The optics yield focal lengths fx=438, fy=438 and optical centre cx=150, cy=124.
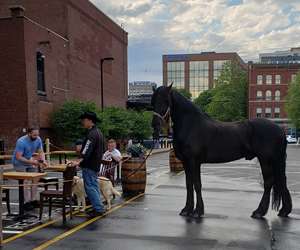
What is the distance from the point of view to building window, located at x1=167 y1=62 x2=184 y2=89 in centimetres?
14888

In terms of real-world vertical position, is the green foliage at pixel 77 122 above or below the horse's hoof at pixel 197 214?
above

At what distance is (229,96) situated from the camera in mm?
90938

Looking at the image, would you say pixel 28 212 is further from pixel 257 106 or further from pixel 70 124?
pixel 257 106

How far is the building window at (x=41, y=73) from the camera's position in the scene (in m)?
31.6

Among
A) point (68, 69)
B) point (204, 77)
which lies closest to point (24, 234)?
point (68, 69)

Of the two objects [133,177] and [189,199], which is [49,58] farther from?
[189,199]

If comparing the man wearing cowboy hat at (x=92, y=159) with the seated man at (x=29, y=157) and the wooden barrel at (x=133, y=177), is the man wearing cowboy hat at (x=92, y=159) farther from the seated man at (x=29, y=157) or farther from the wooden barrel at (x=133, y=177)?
the wooden barrel at (x=133, y=177)

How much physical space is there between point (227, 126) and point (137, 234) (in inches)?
120

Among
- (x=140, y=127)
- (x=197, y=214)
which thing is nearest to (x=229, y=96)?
(x=140, y=127)

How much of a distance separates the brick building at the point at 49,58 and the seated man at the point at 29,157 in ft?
66.0

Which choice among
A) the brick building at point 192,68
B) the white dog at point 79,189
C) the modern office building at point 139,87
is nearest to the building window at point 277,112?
the brick building at point 192,68

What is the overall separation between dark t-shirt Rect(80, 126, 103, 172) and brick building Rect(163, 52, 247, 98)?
140m

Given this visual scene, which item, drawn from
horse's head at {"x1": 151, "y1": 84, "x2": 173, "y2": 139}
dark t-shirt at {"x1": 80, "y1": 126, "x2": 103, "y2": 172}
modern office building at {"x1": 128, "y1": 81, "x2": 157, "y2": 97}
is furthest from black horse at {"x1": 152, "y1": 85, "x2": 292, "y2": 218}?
modern office building at {"x1": 128, "y1": 81, "x2": 157, "y2": 97}

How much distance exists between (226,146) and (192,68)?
143119 mm
